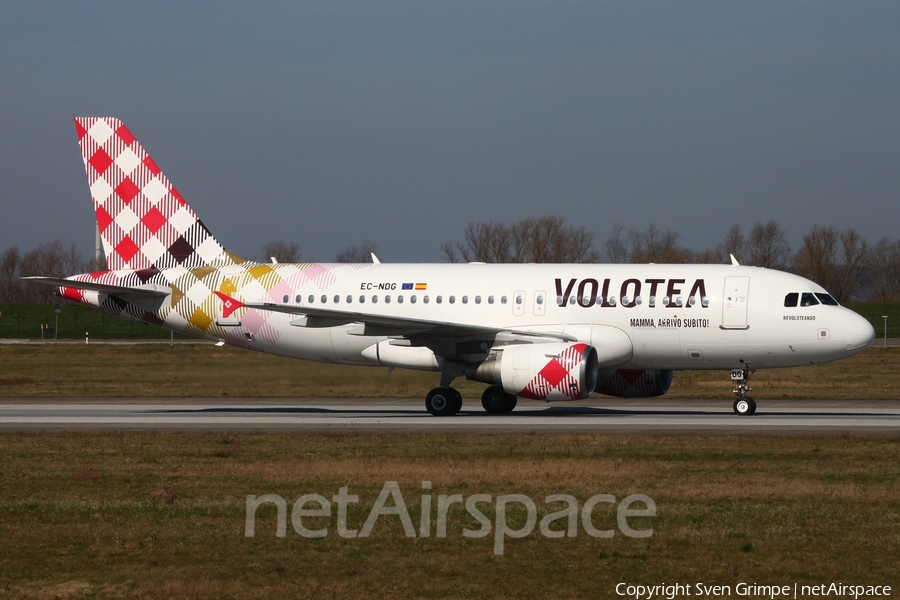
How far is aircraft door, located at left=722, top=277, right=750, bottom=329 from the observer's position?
28219 millimetres

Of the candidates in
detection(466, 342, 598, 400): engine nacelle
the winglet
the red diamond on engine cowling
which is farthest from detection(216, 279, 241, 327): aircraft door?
the red diamond on engine cowling

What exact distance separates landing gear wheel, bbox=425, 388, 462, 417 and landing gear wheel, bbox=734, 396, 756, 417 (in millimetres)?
6865

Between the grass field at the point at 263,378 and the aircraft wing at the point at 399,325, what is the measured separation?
246 cm

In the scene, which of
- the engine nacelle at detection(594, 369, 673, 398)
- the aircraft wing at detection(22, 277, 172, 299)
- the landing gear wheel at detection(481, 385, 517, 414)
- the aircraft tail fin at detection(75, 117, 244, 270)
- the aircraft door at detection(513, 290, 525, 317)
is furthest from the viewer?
the aircraft tail fin at detection(75, 117, 244, 270)

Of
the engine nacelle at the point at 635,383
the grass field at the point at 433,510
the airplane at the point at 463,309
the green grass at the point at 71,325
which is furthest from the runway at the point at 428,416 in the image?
the green grass at the point at 71,325

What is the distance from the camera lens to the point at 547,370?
87.9 ft

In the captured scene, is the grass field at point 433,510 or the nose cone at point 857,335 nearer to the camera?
the grass field at point 433,510

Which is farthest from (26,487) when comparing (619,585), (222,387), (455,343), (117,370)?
(117,370)

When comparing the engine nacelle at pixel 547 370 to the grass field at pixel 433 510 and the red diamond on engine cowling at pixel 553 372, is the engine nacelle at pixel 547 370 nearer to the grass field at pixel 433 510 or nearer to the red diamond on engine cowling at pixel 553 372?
the red diamond on engine cowling at pixel 553 372

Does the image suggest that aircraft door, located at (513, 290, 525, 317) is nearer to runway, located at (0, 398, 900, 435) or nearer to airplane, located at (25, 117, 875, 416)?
airplane, located at (25, 117, 875, 416)

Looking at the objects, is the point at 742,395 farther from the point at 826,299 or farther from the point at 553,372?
the point at 553,372

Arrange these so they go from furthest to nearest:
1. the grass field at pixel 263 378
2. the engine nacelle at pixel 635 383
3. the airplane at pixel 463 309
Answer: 1. the grass field at pixel 263 378
2. the engine nacelle at pixel 635 383
3. the airplane at pixel 463 309

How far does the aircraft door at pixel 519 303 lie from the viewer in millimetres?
29550

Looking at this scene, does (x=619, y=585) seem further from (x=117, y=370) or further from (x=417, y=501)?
(x=117, y=370)
